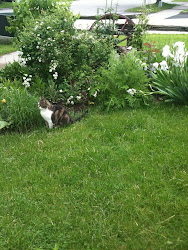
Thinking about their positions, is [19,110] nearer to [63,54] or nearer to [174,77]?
[63,54]

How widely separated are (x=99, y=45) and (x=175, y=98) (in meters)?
1.71

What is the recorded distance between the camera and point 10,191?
126 inches

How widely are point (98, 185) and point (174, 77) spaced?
252 centimetres

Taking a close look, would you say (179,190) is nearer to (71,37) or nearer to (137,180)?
(137,180)

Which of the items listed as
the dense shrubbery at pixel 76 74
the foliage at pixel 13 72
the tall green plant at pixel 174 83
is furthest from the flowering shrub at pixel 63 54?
the tall green plant at pixel 174 83

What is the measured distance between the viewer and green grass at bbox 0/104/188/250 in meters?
2.63

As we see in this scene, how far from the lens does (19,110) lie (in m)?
4.46

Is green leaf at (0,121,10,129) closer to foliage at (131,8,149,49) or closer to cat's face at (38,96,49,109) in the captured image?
cat's face at (38,96,49,109)

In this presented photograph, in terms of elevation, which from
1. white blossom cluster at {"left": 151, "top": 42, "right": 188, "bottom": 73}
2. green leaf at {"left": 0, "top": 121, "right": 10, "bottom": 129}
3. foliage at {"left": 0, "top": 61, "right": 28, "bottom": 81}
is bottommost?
green leaf at {"left": 0, "top": 121, "right": 10, "bottom": 129}

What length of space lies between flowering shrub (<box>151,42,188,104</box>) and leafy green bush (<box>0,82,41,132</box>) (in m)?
2.10

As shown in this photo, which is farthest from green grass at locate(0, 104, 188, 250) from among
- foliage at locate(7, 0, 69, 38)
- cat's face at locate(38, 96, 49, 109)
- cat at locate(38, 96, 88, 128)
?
foliage at locate(7, 0, 69, 38)

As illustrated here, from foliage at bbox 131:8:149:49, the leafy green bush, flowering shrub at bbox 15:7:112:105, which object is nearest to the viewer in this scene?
the leafy green bush

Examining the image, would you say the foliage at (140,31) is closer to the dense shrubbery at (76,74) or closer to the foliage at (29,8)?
the dense shrubbery at (76,74)

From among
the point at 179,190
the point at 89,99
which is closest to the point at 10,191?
the point at 179,190
